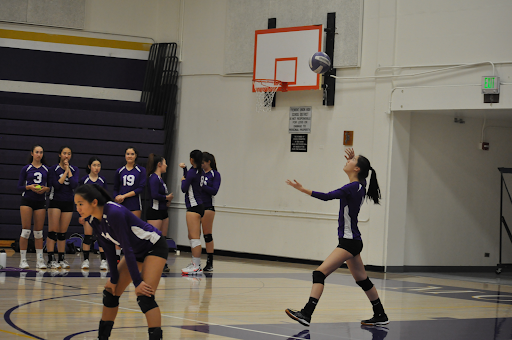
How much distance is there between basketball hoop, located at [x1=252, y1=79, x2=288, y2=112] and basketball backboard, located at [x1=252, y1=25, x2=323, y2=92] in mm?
88

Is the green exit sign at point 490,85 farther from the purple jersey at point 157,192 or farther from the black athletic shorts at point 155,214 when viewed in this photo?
the black athletic shorts at point 155,214

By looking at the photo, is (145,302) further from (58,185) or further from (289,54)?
(289,54)

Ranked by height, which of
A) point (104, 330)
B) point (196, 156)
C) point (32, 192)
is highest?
point (196, 156)

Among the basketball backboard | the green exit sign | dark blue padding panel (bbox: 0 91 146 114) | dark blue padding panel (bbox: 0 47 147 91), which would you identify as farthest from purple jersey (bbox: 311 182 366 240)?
dark blue padding panel (bbox: 0 47 147 91)

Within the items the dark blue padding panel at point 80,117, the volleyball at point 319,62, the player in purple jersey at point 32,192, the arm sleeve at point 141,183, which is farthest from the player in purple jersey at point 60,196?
the volleyball at point 319,62

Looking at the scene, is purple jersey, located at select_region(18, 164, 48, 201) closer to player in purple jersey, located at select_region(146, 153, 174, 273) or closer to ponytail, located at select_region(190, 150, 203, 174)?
player in purple jersey, located at select_region(146, 153, 174, 273)

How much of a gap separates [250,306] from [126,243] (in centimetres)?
352

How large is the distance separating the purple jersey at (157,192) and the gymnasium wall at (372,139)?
4.57 m

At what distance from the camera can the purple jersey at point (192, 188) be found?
34.8ft

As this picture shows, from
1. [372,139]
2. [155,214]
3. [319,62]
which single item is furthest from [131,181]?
[372,139]

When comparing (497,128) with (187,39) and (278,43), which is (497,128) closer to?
(278,43)

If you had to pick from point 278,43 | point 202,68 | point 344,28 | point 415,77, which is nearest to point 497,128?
point 415,77

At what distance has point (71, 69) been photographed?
16016 millimetres

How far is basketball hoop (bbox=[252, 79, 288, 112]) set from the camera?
1386cm
